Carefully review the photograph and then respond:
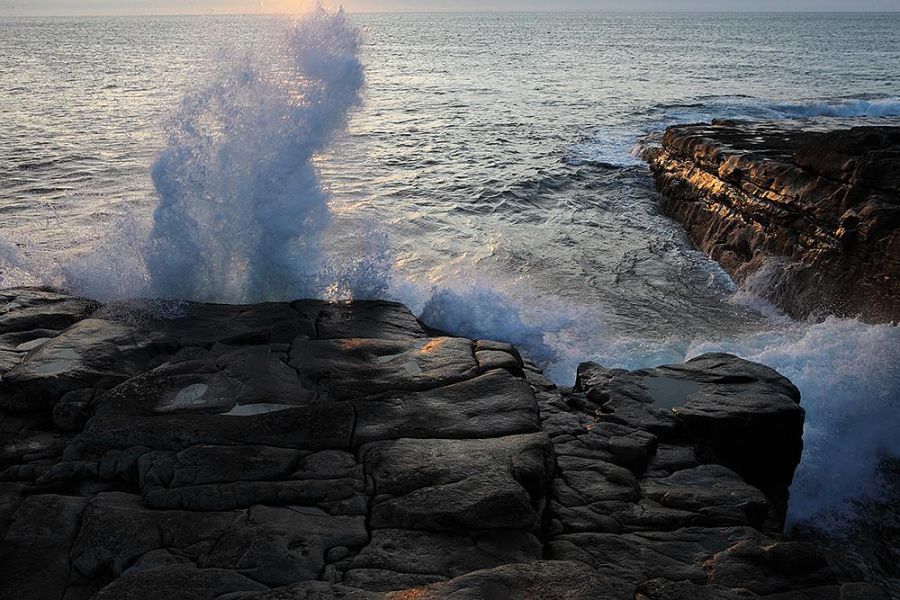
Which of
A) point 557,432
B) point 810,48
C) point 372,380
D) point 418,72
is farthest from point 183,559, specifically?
point 810,48

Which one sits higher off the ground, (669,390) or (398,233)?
(669,390)

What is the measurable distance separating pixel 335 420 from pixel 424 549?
1.44 m

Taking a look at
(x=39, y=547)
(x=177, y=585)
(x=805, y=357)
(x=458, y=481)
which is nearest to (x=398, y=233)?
(x=805, y=357)

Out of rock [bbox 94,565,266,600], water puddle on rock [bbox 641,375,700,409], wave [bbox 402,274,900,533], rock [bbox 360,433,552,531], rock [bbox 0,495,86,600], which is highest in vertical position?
rock [bbox 94,565,266,600]

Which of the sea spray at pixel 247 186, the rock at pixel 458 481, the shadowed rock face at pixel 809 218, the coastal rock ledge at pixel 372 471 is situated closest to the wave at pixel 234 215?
the sea spray at pixel 247 186

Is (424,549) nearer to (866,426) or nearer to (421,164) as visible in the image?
(866,426)

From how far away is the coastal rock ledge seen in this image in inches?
142

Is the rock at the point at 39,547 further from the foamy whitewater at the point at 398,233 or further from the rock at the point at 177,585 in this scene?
the foamy whitewater at the point at 398,233

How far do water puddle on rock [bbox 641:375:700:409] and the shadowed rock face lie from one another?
3.90 metres

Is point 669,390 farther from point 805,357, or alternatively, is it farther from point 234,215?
point 234,215

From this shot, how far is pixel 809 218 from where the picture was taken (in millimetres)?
10406

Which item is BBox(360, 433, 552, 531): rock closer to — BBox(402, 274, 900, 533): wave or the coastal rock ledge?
the coastal rock ledge

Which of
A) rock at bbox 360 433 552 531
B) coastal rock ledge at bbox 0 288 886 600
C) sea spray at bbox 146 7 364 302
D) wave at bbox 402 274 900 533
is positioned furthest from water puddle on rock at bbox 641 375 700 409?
sea spray at bbox 146 7 364 302

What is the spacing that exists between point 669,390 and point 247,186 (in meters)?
5.82
